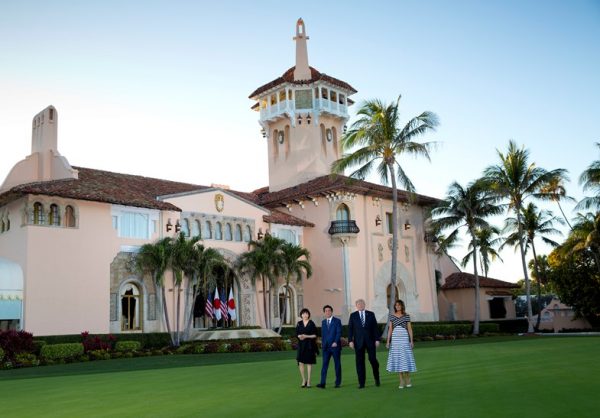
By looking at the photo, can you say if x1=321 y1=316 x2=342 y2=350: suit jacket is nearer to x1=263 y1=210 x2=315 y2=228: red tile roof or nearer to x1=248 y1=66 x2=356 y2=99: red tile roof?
x1=263 y1=210 x2=315 y2=228: red tile roof

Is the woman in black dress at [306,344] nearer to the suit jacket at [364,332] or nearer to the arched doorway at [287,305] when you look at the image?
the suit jacket at [364,332]

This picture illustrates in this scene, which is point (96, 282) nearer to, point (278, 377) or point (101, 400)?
point (278, 377)

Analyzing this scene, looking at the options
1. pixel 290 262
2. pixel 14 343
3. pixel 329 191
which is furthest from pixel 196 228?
pixel 14 343

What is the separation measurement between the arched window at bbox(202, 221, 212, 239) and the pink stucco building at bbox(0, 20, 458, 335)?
2.2 inches

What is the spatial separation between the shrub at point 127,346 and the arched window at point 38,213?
6594 millimetres

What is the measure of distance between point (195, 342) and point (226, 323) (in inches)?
231

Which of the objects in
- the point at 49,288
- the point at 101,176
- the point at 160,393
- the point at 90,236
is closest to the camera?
the point at 160,393

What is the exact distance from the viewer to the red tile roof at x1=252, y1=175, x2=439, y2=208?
3938cm

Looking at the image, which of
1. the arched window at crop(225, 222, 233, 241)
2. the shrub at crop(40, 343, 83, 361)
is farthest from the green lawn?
the arched window at crop(225, 222, 233, 241)

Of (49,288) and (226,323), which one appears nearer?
(49,288)

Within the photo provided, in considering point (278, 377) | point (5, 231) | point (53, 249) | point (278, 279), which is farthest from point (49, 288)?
point (278, 377)

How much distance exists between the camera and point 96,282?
2975 centimetres

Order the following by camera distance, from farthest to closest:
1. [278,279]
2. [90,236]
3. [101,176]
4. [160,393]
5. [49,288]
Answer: [278,279], [101,176], [90,236], [49,288], [160,393]

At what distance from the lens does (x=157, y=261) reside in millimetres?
30641
